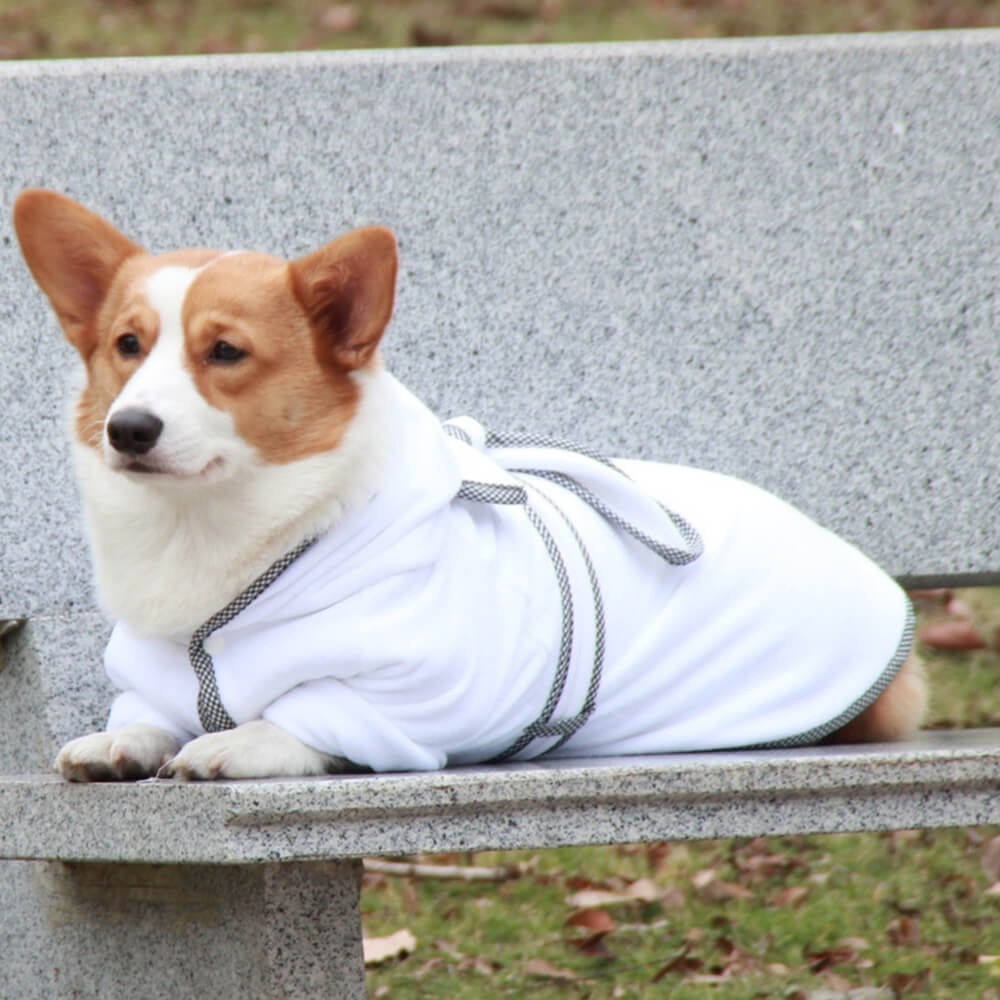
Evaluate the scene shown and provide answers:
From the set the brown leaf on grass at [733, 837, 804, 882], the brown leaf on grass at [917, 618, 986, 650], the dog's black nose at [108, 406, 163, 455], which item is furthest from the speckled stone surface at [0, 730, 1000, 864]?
the brown leaf on grass at [917, 618, 986, 650]

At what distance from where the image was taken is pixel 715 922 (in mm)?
4023

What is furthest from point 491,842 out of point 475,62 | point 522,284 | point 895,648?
point 475,62

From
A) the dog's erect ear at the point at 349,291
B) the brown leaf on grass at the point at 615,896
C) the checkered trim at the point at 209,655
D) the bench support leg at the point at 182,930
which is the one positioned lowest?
the brown leaf on grass at the point at 615,896

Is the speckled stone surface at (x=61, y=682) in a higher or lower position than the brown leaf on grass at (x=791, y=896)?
higher

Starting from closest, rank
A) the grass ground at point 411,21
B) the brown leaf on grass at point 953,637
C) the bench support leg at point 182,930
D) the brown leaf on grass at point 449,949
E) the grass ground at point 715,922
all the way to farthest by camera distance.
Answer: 1. the bench support leg at point 182,930
2. the grass ground at point 715,922
3. the brown leaf on grass at point 449,949
4. the brown leaf on grass at point 953,637
5. the grass ground at point 411,21

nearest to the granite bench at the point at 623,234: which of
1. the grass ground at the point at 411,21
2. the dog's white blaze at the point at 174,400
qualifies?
the dog's white blaze at the point at 174,400

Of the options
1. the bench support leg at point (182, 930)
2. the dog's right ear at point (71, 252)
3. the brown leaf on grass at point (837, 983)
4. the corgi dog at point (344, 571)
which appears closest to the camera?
the corgi dog at point (344, 571)

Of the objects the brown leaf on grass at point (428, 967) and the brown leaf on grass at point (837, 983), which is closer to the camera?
the brown leaf on grass at point (837, 983)

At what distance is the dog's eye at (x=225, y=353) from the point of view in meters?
2.53

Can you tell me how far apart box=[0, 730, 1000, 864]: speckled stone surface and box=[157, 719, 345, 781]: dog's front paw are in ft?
0.28

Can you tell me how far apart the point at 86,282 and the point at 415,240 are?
1.18m

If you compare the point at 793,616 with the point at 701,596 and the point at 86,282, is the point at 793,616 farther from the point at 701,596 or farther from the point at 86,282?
the point at 86,282

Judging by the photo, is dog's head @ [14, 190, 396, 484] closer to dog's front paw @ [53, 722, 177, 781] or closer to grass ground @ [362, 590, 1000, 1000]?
dog's front paw @ [53, 722, 177, 781]

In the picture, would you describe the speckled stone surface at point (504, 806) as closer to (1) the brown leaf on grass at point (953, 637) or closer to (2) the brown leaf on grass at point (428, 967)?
(2) the brown leaf on grass at point (428, 967)
